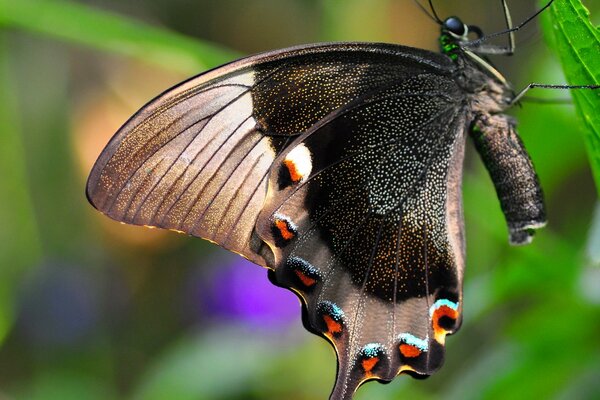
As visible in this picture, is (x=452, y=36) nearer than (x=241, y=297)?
Yes

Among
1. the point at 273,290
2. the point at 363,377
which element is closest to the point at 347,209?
the point at 363,377

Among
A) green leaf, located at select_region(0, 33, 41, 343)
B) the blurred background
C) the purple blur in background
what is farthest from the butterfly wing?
green leaf, located at select_region(0, 33, 41, 343)

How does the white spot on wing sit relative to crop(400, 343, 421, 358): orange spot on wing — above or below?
above

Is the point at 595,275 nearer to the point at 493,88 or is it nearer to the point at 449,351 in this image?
the point at 493,88

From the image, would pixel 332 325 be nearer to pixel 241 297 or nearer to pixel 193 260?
pixel 241 297

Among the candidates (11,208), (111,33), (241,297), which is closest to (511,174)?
(111,33)

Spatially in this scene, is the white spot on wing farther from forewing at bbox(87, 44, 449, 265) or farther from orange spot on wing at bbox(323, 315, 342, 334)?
orange spot on wing at bbox(323, 315, 342, 334)
